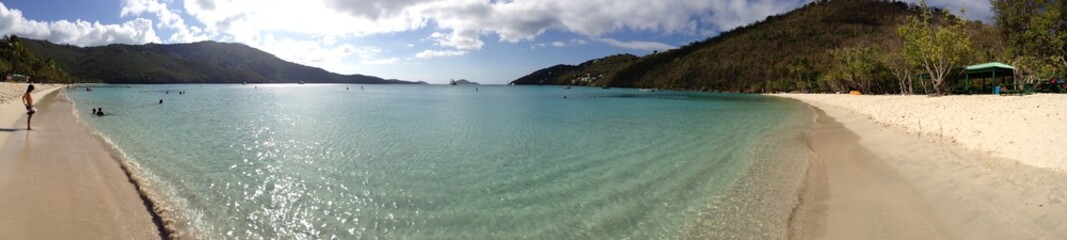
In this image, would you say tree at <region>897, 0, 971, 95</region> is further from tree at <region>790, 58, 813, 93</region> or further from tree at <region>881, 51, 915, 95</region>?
tree at <region>790, 58, 813, 93</region>

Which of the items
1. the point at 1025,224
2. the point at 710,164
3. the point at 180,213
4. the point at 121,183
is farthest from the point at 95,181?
the point at 1025,224

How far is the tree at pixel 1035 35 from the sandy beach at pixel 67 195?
213 ft

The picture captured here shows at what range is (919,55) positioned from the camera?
5003 centimetres

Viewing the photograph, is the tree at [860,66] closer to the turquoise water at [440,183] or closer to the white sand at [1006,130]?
the white sand at [1006,130]

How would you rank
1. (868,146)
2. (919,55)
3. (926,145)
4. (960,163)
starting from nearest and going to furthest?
(960,163) < (926,145) < (868,146) < (919,55)

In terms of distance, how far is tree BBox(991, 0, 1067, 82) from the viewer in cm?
4466

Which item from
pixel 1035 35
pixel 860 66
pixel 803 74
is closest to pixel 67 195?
pixel 1035 35

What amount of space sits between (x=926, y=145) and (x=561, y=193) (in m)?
15.5

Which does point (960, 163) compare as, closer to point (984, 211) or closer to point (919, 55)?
point (984, 211)

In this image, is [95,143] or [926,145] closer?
[926,145]

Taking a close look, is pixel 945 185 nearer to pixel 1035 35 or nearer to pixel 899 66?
pixel 1035 35

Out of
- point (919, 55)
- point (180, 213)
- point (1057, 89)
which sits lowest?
point (180, 213)

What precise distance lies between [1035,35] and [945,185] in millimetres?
56315

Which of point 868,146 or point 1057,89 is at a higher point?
point 1057,89
